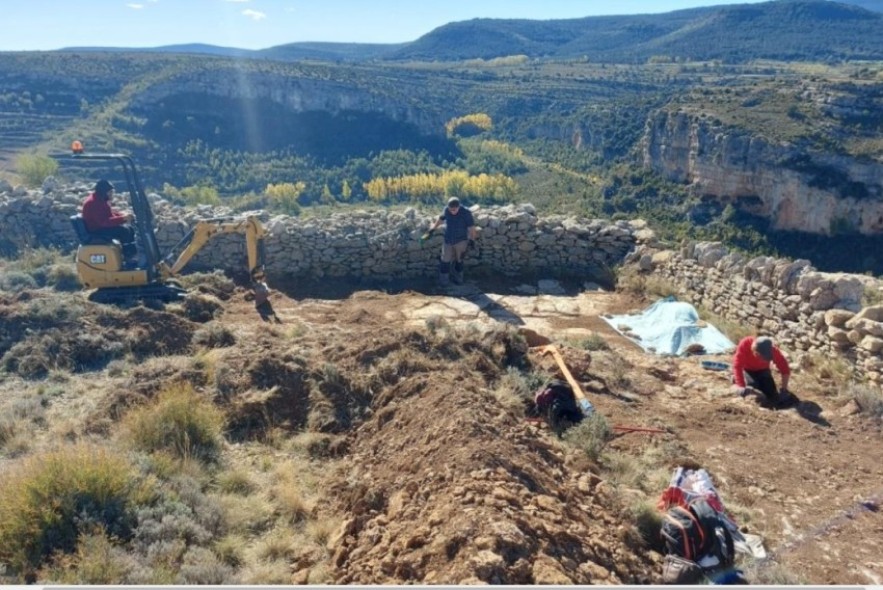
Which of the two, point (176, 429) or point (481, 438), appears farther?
point (176, 429)

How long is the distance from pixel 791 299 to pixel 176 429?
27.4ft

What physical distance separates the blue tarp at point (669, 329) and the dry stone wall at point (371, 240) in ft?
7.77

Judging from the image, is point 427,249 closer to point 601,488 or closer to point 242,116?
point 601,488

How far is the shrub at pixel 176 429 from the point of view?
18.5 ft

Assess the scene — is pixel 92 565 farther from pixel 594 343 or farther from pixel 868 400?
pixel 868 400

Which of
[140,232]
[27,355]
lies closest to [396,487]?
[27,355]

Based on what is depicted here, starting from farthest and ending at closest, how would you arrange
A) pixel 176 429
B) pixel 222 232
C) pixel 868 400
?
1. pixel 222 232
2. pixel 868 400
3. pixel 176 429

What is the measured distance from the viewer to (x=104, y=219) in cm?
995

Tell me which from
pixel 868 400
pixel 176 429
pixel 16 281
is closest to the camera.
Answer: pixel 176 429

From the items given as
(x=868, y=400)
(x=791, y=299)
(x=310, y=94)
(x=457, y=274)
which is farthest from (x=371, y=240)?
(x=310, y=94)

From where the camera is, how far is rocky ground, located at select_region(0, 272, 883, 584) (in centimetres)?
421

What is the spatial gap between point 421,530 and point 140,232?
815cm

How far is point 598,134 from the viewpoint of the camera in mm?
65938

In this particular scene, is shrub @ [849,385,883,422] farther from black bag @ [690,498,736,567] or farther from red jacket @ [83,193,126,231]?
red jacket @ [83,193,126,231]
